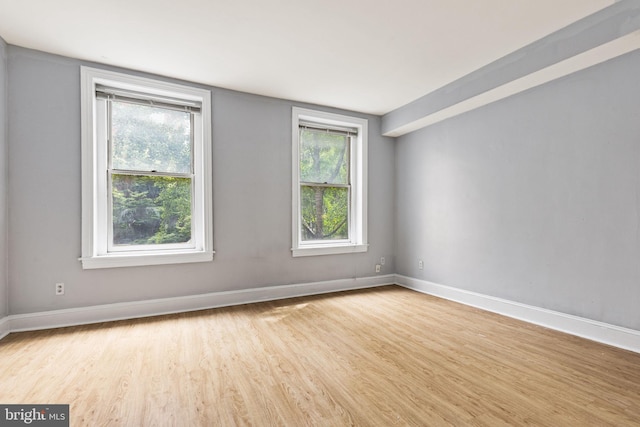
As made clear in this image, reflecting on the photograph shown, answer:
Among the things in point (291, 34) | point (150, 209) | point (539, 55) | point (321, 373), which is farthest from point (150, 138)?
point (539, 55)

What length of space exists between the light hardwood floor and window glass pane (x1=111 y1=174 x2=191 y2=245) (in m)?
0.92

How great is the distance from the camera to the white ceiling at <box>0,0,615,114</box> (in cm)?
230

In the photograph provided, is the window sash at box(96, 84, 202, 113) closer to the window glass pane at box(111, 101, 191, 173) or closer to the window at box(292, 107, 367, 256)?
the window glass pane at box(111, 101, 191, 173)

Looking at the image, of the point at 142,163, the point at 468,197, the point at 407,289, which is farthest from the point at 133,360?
the point at 468,197

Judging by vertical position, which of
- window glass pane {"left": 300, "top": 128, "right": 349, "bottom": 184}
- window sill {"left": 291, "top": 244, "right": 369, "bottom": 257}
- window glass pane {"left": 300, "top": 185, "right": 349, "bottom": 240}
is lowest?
window sill {"left": 291, "top": 244, "right": 369, "bottom": 257}

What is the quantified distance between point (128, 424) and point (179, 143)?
290 centimetres

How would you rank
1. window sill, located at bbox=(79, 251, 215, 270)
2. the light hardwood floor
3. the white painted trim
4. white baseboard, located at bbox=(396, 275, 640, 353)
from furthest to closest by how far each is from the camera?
window sill, located at bbox=(79, 251, 215, 270) < the white painted trim < white baseboard, located at bbox=(396, 275, 640, 353) < the light hardwood floor

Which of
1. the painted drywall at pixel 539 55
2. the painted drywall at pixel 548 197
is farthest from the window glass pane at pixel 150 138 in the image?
the painted drywall at pixel 548 197

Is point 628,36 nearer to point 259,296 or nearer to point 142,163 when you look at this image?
point 259,296

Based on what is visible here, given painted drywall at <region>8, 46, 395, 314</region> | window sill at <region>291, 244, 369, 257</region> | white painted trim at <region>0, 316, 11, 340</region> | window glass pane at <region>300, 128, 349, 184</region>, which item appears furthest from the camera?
window glass pane at <region>300, 128, 349, 184</region>

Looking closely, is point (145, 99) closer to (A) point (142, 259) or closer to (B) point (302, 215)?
(A) point (142, 259)

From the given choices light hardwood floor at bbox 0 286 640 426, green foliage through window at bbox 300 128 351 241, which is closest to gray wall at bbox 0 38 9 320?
light hardwood floor at bbox 0 286 640 426

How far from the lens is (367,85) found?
12.2 ft

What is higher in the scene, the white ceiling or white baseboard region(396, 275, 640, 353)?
the white ceiling
